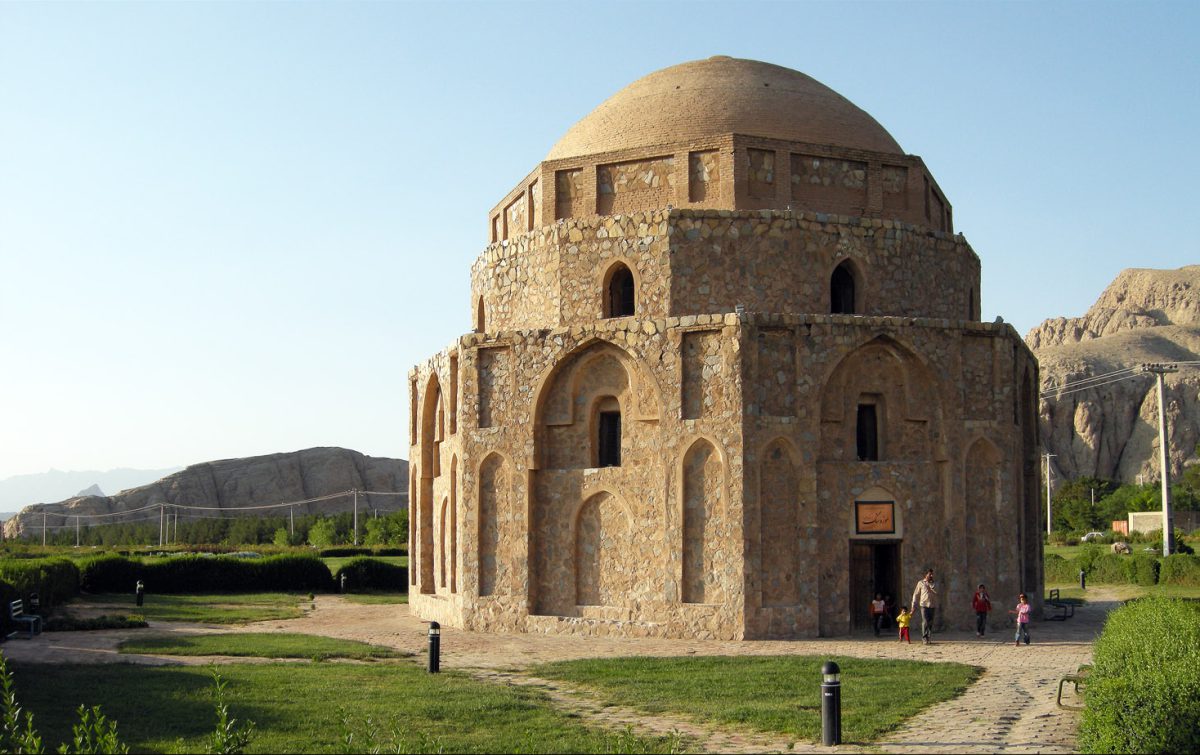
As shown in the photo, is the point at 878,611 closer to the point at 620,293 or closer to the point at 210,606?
the point at 620,293

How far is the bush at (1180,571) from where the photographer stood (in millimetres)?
35750

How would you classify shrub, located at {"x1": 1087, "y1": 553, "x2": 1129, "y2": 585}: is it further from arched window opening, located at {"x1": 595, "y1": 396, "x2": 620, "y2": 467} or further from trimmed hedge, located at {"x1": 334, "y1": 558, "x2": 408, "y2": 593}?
trimmed hedge, located at {"x1": 334, "y1": 558, "x2": 408, "y2": 593}

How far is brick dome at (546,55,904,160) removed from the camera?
25.3m

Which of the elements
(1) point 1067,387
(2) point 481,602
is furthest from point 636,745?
(1) point 1067,387

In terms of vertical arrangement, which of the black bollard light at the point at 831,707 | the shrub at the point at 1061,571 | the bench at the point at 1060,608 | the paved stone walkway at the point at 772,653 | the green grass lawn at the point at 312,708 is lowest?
the shrub at the point at 1061,571

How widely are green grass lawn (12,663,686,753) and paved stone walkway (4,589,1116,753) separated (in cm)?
86

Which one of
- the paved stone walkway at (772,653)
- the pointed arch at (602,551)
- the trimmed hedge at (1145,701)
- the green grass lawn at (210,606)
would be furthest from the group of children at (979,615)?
the green grass lawn at (210,606)

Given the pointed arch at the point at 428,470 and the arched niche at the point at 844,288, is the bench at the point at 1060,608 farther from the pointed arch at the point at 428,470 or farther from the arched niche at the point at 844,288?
the pointed arch at the point at 428,470

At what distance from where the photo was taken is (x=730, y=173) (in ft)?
78.4

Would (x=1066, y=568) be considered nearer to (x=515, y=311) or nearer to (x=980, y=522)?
(x=980, y=522)

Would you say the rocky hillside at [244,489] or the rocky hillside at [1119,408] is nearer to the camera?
the rocky hillside at [244,489]

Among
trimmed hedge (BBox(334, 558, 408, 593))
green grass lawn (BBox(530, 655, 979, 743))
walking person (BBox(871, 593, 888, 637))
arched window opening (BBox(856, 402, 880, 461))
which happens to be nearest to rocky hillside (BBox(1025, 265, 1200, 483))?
trimmed hedge (BBox(334, 558, 408, 593))

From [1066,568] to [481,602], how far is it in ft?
87.4

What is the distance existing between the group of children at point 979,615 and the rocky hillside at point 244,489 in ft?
233
